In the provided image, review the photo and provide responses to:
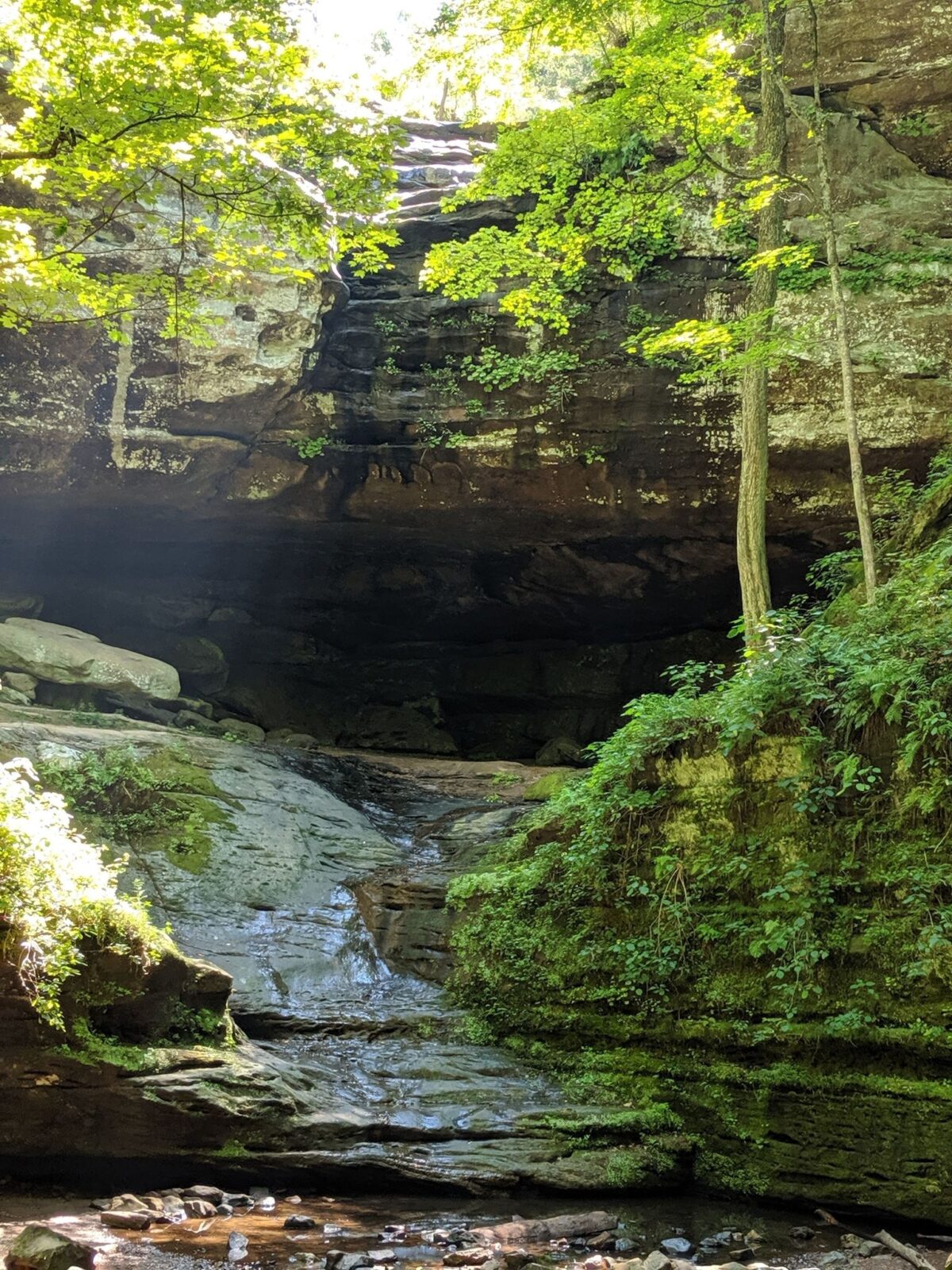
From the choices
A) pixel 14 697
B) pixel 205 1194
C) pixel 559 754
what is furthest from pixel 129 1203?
pixel 559 754

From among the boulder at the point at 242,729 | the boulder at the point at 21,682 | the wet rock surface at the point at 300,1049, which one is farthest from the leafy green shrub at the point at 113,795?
the boulder at the point at 242,729

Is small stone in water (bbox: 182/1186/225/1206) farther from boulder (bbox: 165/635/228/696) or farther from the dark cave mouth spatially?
boulder (bbox: 165/635/228/696)

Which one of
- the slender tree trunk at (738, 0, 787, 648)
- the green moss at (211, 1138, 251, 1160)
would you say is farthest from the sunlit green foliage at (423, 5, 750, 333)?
the green moss at (211, 1138, 251, 1160)

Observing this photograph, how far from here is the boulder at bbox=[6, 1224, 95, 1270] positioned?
3.46 metres

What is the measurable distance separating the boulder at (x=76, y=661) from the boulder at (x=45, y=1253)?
11485mm

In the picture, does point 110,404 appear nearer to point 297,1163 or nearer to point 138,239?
point 138,239

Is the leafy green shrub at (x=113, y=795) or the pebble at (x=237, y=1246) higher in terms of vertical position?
the leafy green shrub at (x=113, y=795)

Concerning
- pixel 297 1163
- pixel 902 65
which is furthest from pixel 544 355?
pixel 297 1163

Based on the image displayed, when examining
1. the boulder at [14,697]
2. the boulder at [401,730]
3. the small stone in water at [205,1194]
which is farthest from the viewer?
the boulder at [401,730]

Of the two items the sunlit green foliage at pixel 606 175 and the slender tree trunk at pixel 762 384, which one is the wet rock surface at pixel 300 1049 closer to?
the slender tree trunk at pixel 762 384

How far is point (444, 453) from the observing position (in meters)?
14.7

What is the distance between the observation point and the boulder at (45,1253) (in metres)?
3.46

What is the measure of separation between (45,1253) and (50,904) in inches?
74.7

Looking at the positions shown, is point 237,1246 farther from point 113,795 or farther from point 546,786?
point 546,786
